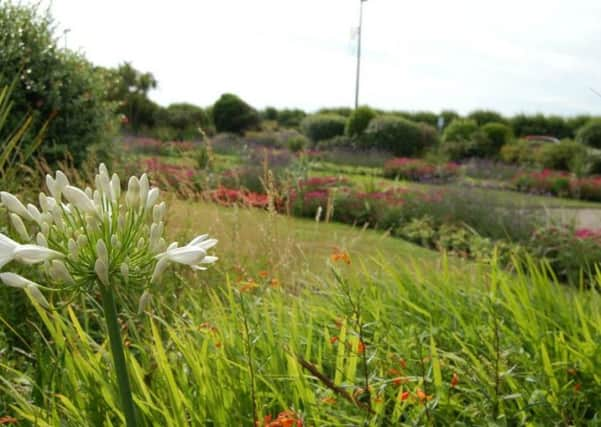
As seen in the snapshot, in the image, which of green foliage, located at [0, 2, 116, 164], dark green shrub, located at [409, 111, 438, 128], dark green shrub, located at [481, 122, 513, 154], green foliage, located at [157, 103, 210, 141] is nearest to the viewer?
green foliage, located at [0, 2, 116, 164]

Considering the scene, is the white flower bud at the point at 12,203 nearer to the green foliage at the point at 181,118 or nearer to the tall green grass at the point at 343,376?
the tall green grass at the point at 343,376

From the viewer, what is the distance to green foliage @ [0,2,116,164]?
25.7ft

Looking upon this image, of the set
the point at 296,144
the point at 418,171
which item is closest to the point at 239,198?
the point at 418,171

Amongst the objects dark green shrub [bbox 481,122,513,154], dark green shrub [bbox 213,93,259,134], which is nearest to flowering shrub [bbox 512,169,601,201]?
dark green shrub [bbox 481,122,513,154]

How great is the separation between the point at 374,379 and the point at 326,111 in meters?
34.7

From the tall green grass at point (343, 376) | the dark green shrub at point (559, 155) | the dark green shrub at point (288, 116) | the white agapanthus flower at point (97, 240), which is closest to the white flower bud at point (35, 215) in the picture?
the white agapanthus flower at point (97, 240)

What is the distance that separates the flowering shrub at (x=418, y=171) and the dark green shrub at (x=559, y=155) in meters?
5.26

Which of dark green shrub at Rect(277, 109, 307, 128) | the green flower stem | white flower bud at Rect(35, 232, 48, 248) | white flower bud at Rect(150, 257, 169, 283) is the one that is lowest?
the green flower stem

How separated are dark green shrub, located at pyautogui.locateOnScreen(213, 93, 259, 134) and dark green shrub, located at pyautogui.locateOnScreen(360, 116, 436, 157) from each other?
9494mm

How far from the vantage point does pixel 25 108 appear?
812 cm

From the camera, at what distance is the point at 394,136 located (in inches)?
1021

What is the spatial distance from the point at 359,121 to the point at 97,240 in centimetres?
2672

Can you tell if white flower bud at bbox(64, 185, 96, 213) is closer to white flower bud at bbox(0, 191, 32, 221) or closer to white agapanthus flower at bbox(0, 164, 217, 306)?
white agapanthus flower at bbox(0, 164, 217, 306)

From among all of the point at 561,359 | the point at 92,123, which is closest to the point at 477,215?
the point at 92,123
